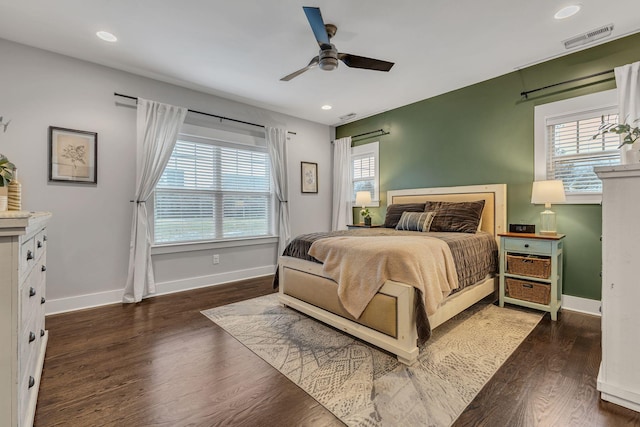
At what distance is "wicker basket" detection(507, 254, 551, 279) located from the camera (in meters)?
2.78

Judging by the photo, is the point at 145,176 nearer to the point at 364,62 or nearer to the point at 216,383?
the point at 216,383

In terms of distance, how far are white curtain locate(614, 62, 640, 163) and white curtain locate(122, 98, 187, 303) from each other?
4708 millimetres

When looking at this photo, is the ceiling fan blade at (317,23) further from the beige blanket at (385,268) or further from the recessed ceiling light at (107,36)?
the recessed ceiling light at (107,36)

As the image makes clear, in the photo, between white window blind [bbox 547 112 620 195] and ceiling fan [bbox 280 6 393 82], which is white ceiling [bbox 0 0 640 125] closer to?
ceiling fan [bbox 280 6 393 82]

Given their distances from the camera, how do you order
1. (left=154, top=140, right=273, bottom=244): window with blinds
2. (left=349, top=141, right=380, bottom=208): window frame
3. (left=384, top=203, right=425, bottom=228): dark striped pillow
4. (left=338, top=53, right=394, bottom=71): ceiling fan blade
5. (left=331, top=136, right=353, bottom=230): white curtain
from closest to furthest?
(left=338, top=53, right=394, bottom=71): ceiling fan blade, (left=154, top=140, right=273, bottom=244): window with blinds, (left=384, top=203, right=425, bottom=228): dark striped pillow, (left=349, top=141, right=380, bottom=208): window frame, (left=331, top=136, right=353, bottom=230): white curtain

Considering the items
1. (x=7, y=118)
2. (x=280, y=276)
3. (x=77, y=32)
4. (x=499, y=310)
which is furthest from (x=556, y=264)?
(x=7, y=118)

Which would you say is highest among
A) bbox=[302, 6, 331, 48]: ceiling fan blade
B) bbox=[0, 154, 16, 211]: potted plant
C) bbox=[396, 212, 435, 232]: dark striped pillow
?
bbox=[302, 6, 331, 48]: ceiling fan blade

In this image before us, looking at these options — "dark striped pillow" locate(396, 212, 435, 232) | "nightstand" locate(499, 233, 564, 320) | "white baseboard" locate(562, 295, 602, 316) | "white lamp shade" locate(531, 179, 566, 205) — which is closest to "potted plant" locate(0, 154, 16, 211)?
"dark striped pillow" locate(396, 212, 435, 232)

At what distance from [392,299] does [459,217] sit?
1822 millimetres

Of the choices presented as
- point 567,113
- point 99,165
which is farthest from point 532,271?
point 99,165

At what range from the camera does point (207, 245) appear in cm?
402

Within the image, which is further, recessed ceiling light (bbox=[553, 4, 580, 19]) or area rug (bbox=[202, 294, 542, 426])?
recessed ceiling light (bbox=[553, 4, 580, 19])

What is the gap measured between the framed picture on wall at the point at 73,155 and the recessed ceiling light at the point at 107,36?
3.34 ft

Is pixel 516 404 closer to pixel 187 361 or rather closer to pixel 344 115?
Result: pixel 187 361
